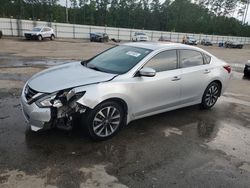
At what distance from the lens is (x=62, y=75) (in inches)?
173

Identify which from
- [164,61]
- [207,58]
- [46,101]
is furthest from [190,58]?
[46,101]

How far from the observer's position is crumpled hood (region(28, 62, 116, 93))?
3994 mm

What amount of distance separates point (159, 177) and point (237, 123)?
2994mm

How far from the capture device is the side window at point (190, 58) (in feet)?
17.7

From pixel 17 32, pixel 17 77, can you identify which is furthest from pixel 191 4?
pixel 17 77

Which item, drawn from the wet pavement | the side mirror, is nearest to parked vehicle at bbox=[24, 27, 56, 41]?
the wet pavement

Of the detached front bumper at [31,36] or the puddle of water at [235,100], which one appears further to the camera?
the detached front bumper at [31,36]

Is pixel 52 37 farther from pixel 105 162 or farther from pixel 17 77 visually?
pixel 105 162

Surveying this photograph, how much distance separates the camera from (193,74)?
547 cm

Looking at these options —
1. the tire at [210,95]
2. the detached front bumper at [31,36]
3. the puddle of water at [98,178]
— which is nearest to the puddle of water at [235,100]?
the tire at [210,95]

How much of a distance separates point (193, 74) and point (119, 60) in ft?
5.46

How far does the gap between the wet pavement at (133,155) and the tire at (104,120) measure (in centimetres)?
15

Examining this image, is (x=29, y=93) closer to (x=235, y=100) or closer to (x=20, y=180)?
(x=20, y=180)

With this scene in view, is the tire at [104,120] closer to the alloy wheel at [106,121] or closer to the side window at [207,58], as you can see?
the alloy wheel at [106,121]
